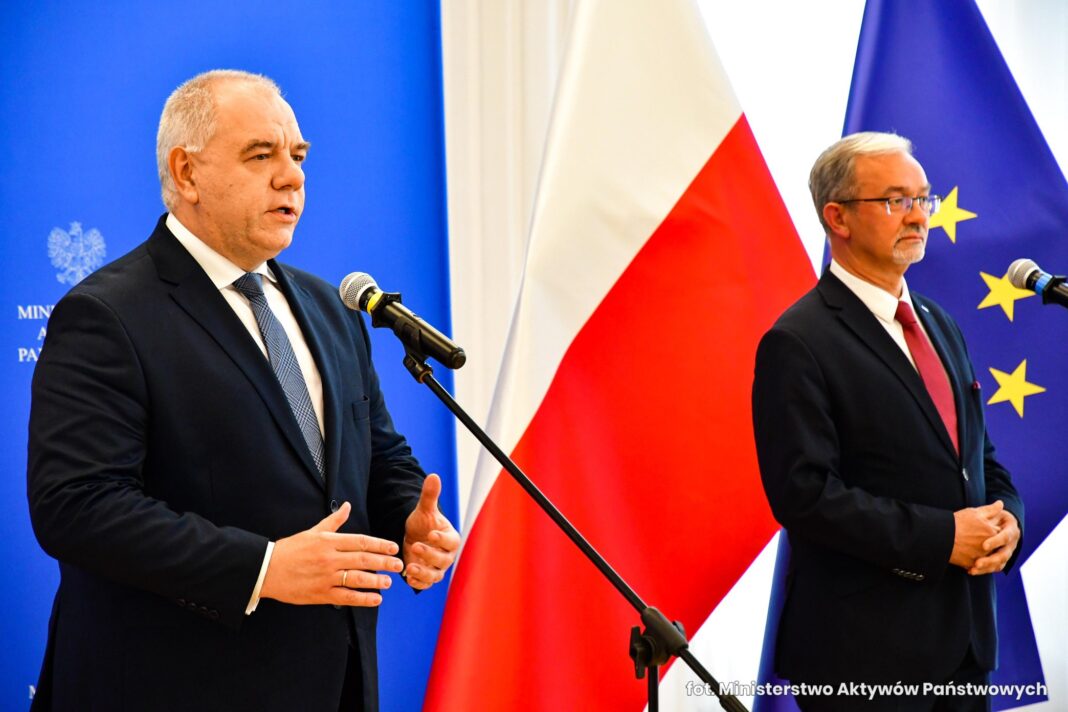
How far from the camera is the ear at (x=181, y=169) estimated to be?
1887 millimetres

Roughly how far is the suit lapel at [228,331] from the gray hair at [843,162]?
4.52ft

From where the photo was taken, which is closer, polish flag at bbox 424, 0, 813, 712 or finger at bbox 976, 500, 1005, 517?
finger at bbox 976, 500, 1005, 517

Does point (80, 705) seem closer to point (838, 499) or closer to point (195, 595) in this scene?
point (195, 595)

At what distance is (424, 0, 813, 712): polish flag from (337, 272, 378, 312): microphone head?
109 centimetres

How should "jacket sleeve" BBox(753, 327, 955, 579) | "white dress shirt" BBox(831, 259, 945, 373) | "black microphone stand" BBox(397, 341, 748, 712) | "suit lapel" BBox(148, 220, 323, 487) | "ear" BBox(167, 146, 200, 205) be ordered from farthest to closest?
"white dress shirt" BBox(831, 259, 945, 373)
"jacket sleeve" BBox(753, 327, 955, 579)
"ear" BBox(167, 146, 200, 205)
"suit lapel" BBox(148, 220, 323, 487)
"black microphone stand" BBox(397, 341, 748, 712)

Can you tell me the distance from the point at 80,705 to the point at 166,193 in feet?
2.80

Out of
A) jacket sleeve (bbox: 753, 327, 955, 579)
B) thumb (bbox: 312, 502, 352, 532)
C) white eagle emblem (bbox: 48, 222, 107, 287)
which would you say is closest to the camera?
thumb (bbox: 312, 502, 352, 532)

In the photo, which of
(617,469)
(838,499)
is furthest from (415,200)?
(838,499)

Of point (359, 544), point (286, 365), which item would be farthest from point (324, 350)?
point (359, 544)

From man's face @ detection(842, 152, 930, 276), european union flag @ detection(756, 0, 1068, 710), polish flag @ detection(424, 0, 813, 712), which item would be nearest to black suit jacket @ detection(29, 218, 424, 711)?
polish flag @ detection(424, 0, 813, 712)

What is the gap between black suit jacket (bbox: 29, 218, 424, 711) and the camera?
1.59 m

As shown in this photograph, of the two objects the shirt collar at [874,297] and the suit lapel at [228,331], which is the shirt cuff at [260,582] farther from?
the shirt collar at [874,297]

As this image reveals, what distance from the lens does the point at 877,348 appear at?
2373 mm

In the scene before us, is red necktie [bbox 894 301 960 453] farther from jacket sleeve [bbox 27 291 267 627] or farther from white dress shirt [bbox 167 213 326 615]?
jacket sleeve [bbox 27 291 267 627]
